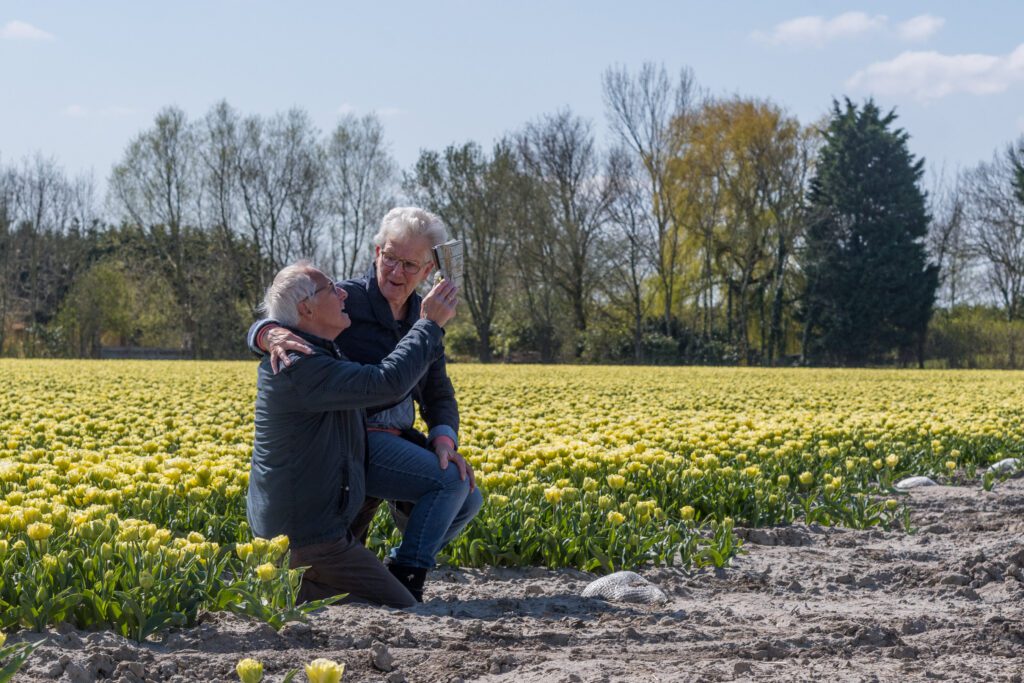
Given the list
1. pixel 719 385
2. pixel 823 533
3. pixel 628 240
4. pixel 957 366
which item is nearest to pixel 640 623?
pixel 823 533

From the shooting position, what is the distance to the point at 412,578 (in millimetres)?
4227

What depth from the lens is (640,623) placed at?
390 cm

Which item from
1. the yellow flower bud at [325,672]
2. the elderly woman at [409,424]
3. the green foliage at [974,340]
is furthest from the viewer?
the green foliage at [974,340]

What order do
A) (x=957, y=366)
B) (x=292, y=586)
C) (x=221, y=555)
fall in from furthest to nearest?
(x=957, y=366) → (x=221, y=555) → (x=292, y=586)

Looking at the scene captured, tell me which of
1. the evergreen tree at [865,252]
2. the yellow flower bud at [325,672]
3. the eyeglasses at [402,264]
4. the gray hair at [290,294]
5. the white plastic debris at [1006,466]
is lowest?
the white plastic debris at [1006,466]

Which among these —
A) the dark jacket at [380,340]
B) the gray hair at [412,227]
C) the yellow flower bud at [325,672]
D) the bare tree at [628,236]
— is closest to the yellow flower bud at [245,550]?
the dark jacket at [380,340]

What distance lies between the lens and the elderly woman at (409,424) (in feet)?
14.2

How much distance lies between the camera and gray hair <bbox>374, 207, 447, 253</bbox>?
15.1 feet

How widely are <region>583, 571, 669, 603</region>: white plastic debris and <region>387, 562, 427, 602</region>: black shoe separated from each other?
63 centimetres

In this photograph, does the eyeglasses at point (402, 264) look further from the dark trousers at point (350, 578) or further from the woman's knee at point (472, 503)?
the dark trousers at point (350, 578)

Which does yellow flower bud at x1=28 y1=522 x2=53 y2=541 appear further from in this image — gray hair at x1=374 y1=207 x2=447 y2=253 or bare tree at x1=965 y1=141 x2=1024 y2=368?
bare tree at x1=965 y1=141 x2=1024 y2=368

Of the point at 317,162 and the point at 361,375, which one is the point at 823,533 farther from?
the point at 317,162

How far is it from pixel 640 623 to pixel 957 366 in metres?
41.7

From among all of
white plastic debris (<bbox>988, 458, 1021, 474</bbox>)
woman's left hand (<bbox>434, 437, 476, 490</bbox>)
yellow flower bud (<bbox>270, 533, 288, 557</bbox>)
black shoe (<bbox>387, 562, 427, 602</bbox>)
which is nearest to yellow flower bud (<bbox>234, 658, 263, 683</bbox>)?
yellow flower bud (<bbox>270, 533, 288, 557</bbox>)
